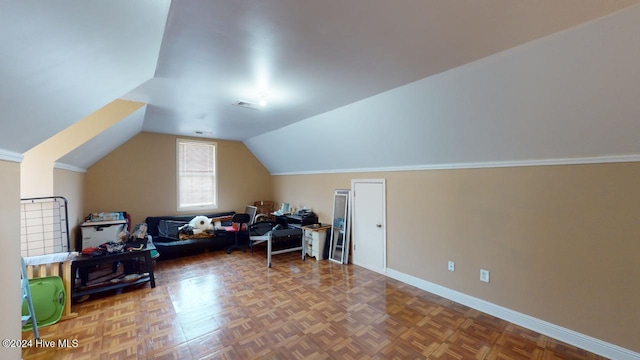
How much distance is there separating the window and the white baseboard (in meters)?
5.18

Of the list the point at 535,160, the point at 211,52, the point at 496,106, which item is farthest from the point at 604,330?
the point at 211,52

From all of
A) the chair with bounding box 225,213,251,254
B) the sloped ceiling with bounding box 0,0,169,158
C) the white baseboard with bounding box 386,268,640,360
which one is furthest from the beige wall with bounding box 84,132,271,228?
the white baseboard with bounding box 386,268,640,360

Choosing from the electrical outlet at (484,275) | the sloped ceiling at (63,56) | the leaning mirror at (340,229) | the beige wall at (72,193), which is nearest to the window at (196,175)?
the beige wall at (72,193)

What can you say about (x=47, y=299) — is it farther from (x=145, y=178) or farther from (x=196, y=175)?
(x=196, y=175)

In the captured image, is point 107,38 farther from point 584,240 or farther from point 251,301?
point 584,240

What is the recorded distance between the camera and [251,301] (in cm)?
328

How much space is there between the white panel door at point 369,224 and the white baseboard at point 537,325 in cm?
77

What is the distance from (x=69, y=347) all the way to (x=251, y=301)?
5.62 feet

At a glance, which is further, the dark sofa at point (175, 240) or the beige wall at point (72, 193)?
the dark sofa at point (175, 240)

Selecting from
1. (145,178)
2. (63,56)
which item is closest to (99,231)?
(145,178)

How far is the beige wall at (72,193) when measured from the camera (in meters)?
3.41

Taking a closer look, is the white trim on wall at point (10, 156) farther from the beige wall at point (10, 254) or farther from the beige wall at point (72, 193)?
the beige wall at point (72, 193)

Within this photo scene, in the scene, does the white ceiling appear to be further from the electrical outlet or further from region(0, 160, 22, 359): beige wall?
the electrical outlet

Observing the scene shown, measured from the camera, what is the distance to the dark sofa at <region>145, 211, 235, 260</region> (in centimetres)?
505
